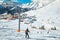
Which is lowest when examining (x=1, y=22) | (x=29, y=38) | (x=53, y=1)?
(x=29, y=38)

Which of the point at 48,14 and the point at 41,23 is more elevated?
the point at 48,14

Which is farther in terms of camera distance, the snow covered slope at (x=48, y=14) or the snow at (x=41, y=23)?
the snow covered slope at (x=48, y=14)

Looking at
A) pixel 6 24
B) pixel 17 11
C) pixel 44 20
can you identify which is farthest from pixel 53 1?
pixel 6 24

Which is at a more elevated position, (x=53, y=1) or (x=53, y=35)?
(x=53, y=1)

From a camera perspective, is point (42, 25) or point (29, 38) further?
point (42, 25)

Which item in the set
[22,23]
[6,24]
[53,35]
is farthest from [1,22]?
[53,35]

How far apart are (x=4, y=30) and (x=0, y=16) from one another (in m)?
0.49

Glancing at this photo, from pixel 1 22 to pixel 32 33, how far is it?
43.3 inches

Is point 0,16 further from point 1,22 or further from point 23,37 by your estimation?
point 23,37

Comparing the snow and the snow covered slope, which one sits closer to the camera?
the snow

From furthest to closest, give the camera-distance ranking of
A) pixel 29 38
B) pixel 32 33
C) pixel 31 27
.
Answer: pixel 31 27 < pixel 32 33 < pixel 29 38

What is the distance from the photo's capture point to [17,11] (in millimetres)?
6730

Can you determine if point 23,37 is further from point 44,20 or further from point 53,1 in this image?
point 53,1

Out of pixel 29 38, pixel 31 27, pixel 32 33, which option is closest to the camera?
pixel 29 38
